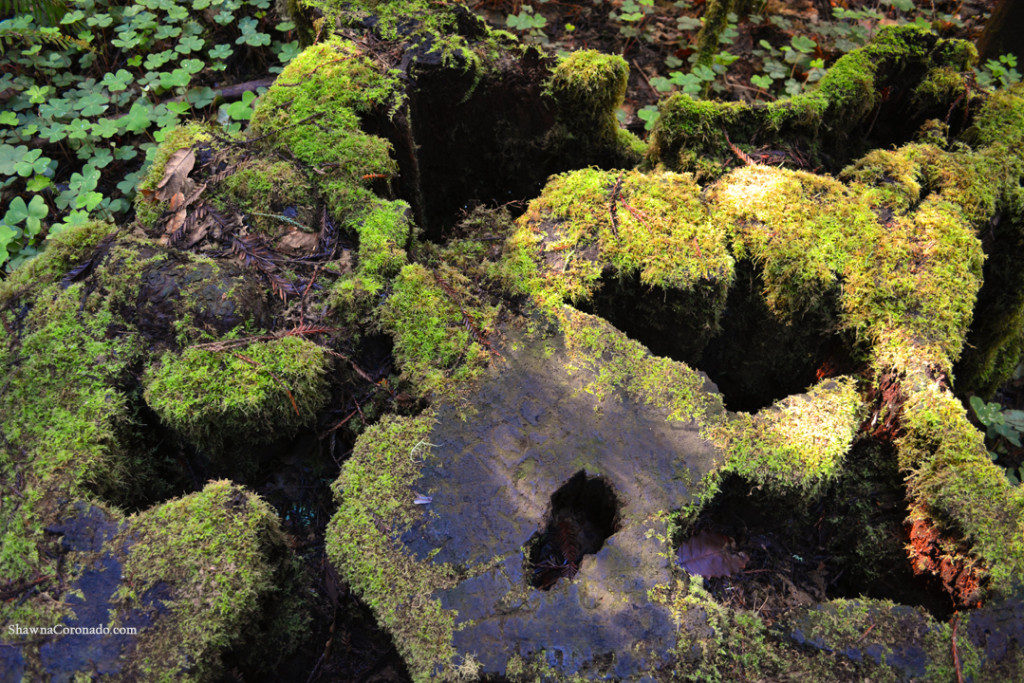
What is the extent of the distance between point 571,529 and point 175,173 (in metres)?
2.38

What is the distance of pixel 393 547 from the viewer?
208cm

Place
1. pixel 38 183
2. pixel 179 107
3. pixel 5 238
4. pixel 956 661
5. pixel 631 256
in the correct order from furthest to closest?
pixel 179 107 → pixel 38 183 → pixel 5 238 → pixel 631 256 → pixel 956 661

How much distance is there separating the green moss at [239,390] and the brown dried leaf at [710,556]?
1571mm

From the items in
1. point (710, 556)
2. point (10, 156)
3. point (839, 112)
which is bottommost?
point (710, 556)

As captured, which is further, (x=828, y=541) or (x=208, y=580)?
(x=828, y=541)

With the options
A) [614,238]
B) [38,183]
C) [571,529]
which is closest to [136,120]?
[38,183]

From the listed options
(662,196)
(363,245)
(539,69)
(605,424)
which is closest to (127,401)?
(363,245)

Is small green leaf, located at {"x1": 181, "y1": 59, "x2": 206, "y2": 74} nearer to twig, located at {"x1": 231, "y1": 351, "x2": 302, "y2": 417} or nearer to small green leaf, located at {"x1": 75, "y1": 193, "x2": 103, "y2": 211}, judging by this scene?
small green leaf, located at {"x1": 75, "y1": 193, "x2": 103, "y2": 211}

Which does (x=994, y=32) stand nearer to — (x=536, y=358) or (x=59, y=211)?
(x=536, y=358)

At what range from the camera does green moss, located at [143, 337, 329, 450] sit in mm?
2266

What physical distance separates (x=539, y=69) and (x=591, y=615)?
2985mm

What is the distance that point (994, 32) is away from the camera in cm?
509

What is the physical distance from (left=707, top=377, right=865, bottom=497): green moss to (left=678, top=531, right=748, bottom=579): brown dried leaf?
1.39 feet

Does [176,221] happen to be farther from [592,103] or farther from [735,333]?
[735,333]
